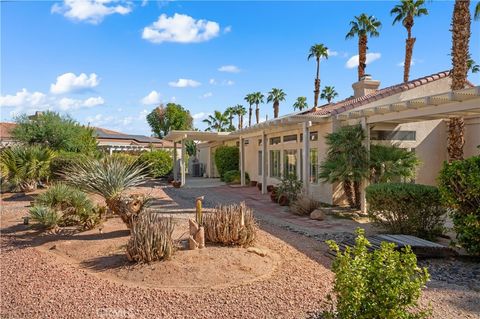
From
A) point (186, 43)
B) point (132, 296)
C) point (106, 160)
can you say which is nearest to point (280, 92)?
point (186, 43)

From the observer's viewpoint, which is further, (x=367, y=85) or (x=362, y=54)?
(x=362, y=54)

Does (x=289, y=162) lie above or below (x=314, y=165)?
above

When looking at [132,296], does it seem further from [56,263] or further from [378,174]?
[378,174]

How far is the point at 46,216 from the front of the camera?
8.37 metres

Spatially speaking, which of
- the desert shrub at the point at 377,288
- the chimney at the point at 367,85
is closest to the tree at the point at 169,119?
the chimney at the point at 367,85

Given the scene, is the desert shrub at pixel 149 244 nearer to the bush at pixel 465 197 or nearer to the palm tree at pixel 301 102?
the bush at pixel 465 197

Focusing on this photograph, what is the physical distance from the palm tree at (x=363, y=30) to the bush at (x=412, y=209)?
17325 mm

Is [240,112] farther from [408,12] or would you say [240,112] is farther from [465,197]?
[465,197]

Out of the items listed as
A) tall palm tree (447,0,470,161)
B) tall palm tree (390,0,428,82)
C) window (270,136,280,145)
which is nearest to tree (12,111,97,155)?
window (270,136,280,145)

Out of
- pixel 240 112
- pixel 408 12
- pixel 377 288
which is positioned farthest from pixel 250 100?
pixel 377 288

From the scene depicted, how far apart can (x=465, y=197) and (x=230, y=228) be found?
4.16 m

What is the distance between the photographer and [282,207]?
43.8ft

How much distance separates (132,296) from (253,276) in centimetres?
167

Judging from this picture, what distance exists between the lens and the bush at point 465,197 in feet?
20.7
